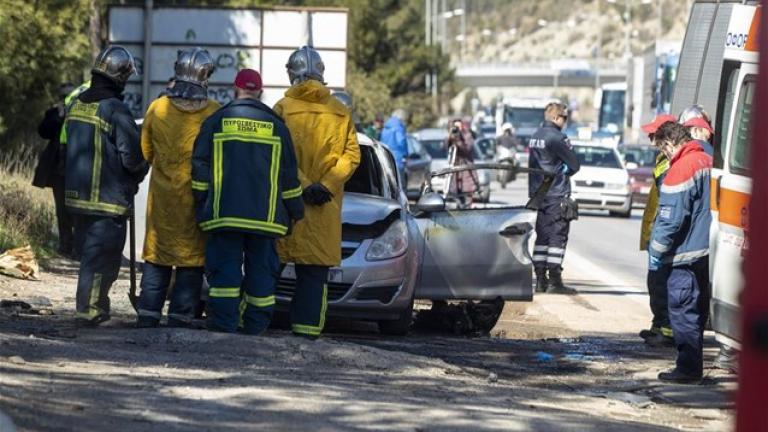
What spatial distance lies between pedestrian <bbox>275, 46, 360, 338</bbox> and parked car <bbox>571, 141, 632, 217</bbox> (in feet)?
75.7

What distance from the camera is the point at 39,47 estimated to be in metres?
21.1

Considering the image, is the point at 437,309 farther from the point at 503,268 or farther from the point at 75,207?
the point at 75,207

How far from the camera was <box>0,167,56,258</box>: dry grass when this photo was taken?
599 inches

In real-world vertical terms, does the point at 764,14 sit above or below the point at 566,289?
above

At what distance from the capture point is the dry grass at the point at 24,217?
15227mm

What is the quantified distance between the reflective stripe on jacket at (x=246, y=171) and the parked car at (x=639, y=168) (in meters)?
26.1

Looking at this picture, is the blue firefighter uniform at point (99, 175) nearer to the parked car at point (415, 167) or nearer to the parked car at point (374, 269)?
the parked car at point (374, 269)

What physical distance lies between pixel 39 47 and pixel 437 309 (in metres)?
10.1

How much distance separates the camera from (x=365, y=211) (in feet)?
37.4

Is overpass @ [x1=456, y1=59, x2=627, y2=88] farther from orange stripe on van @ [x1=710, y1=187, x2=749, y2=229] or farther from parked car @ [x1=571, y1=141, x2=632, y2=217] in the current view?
orange stripe on van @ [x1=710, y1=187, x2=749, y2=229]

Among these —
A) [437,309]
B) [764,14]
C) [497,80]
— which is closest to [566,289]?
[437,309]

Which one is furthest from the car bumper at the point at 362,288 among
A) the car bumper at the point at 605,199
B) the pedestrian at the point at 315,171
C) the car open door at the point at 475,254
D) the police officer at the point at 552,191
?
the car bumper at the point at 605,199

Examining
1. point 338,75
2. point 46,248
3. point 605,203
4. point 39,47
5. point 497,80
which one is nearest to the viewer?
point 46,248

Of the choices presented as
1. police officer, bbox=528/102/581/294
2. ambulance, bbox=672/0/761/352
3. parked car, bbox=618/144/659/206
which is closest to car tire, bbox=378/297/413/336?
ambulance, bbox=672/0/761/352
